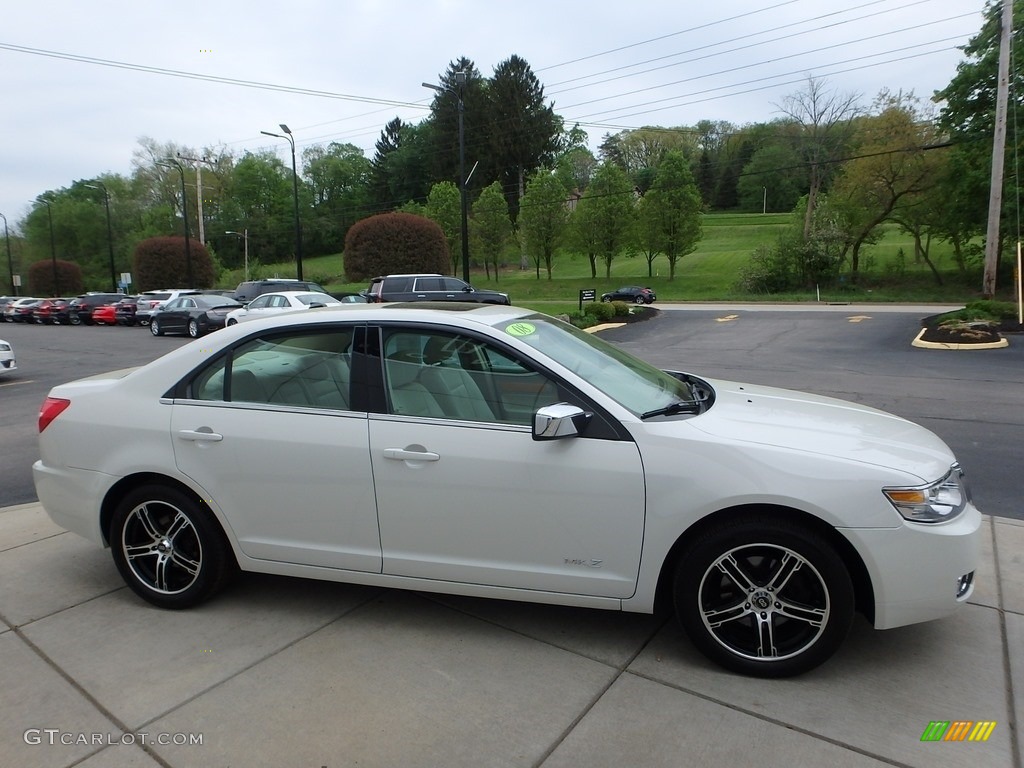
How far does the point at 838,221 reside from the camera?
40.8 metres

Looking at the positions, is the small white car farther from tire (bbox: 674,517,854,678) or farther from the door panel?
tire (bbox: 674,517,854,678)

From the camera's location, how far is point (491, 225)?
193 ft

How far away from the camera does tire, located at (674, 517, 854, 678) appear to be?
9.48ft

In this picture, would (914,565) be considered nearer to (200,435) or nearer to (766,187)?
(200,435)

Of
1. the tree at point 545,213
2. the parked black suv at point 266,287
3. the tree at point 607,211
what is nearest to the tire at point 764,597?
the parked black suv at point 266,287

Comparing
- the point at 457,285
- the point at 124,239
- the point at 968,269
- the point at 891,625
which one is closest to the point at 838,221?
the point at 968,269

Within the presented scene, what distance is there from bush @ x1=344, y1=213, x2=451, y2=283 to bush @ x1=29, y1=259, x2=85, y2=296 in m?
43.6

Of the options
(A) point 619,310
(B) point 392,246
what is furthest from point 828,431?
(B) point 392,246

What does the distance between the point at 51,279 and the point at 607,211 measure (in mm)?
53965

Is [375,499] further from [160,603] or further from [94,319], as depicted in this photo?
[94,319]

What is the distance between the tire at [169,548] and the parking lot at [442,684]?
0.39ft

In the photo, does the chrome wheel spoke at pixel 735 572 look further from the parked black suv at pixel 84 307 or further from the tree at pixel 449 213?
the tree at pixel 449 213

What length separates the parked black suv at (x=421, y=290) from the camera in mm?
22281

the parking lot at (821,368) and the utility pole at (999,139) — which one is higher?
the utility pole at (999,139)
